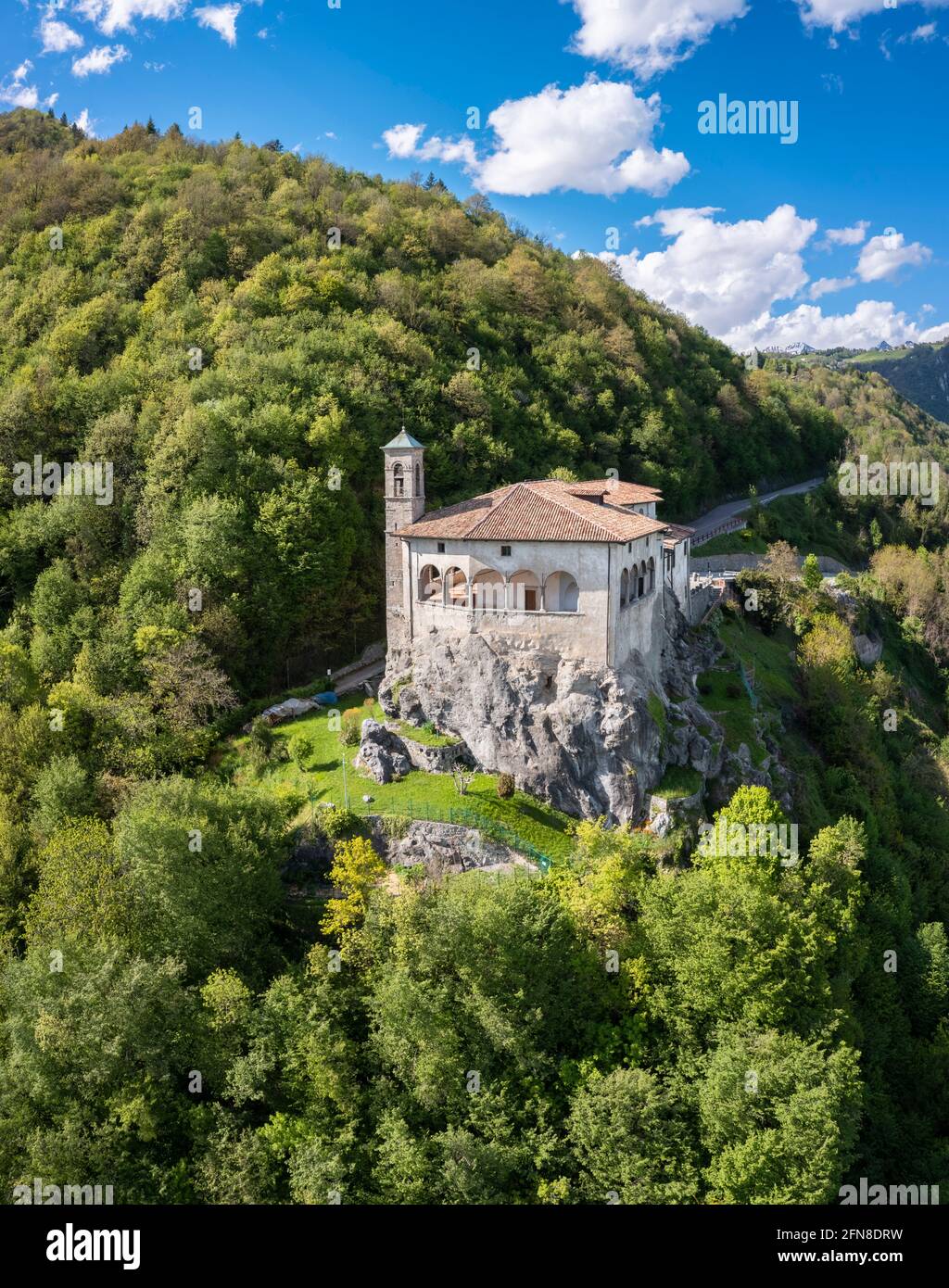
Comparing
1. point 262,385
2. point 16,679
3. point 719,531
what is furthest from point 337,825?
point 719,531

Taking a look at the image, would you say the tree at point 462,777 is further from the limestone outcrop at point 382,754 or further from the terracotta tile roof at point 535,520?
the terracotta tile roof at point 535,520

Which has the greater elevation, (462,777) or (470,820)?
(462,777)

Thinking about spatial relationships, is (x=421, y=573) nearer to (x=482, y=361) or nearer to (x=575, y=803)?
(x=575, y=803)

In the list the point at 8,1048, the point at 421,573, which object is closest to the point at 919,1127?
the point at 421,573

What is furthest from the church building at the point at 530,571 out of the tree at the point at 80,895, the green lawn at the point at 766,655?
the tree at the point at 80,895

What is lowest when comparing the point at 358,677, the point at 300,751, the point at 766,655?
the point at 300,751

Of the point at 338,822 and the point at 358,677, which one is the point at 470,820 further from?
the point at 358,677

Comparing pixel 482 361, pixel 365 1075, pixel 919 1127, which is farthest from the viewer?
pixel 482 361
